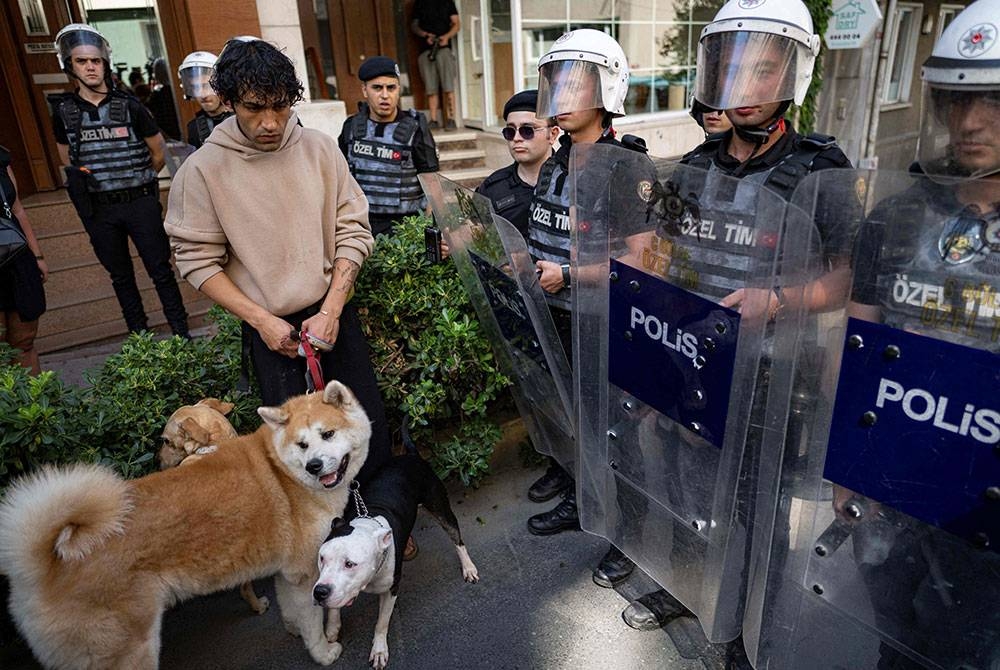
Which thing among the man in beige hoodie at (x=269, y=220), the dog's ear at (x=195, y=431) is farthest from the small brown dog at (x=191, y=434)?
the man in beige hoodie at (x=269, y=220)

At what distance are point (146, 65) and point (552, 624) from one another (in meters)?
9.12

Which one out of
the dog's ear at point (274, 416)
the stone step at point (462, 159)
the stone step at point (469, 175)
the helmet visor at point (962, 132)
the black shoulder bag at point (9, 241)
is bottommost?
the stone step at point (469, 175)

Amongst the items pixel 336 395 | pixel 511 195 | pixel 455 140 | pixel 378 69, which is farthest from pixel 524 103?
pixel 455 140

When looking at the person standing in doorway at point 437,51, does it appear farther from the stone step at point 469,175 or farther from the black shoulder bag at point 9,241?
the black shoulder bag at point 9,241

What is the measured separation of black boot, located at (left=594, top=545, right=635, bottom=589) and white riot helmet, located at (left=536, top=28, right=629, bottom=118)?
214 centimetres

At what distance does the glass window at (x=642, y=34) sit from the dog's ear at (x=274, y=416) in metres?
7.60

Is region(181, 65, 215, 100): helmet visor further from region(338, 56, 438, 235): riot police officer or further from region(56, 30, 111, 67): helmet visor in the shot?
A: region(338, 56, 438, 235): riot police officer

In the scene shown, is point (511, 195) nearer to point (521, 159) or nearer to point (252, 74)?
point (521, 159)

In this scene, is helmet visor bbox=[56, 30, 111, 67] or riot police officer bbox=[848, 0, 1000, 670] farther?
helmet visor bbox=[56, 30, 111, 67]

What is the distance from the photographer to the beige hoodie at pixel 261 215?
2377 millimetres

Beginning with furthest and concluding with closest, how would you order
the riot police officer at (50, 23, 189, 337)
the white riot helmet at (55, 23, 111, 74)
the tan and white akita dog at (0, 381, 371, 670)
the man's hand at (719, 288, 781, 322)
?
the riot police officer at (50, 23, 189, 337) < the white riot helmet at (55, 23, 111, 74) < the tan and white akita dog at (0, 381, 371, 670) < the man's hand at (719, 288, 781, 322)

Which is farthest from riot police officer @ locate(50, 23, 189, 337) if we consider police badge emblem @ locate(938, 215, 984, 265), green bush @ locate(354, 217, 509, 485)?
police badge emblem @ locate(938, 215, 984, 265)

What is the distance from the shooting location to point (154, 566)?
213cm

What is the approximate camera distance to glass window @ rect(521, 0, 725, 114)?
8.75 meters
